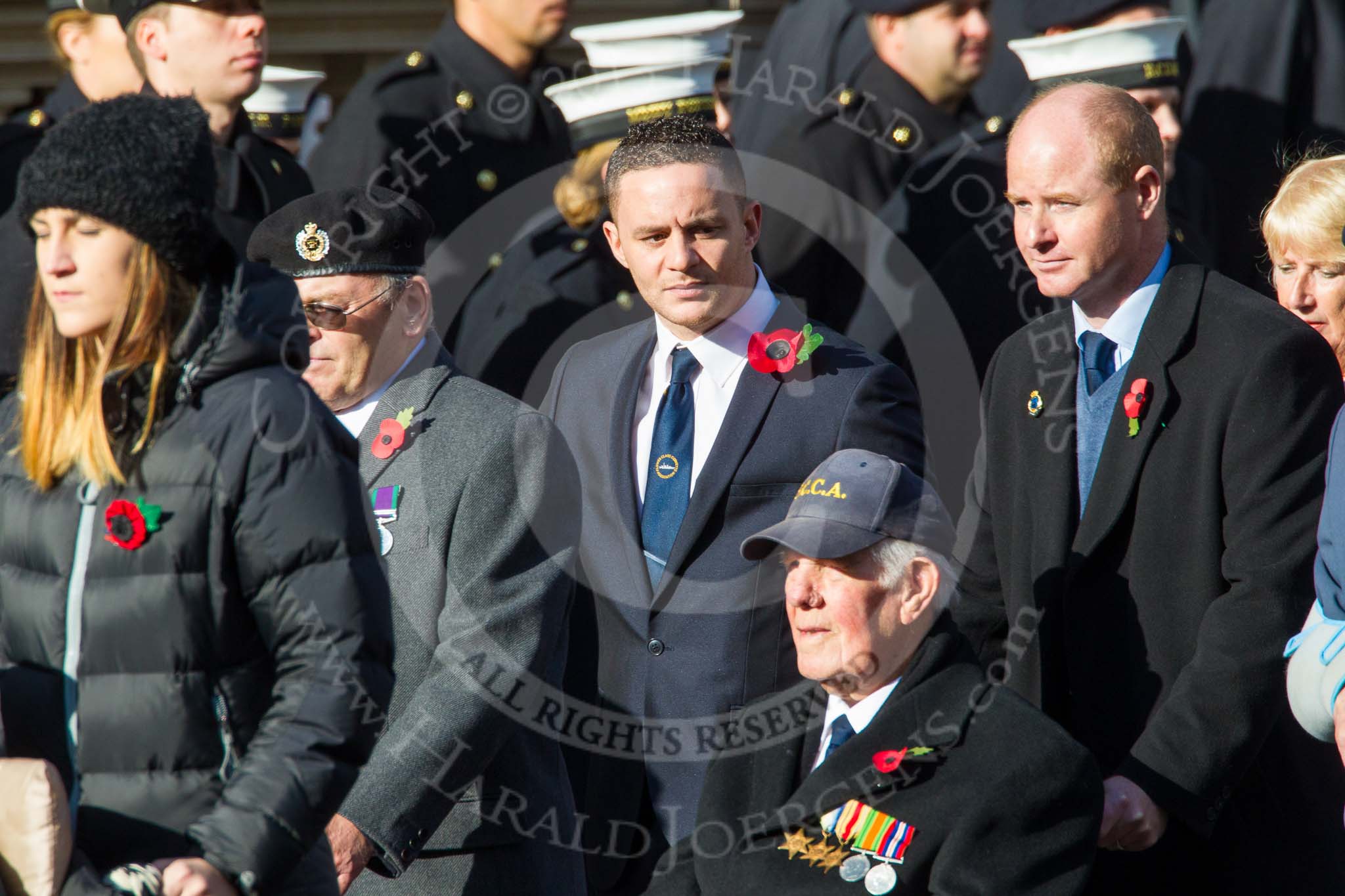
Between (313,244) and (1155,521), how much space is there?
1.76 meters

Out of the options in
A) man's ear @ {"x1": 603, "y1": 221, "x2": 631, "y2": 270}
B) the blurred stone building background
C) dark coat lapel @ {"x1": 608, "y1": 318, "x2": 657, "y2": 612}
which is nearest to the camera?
dark coat lapel @ {"x1": 608, "y1": 318, "x2": 657, "y2": 612}

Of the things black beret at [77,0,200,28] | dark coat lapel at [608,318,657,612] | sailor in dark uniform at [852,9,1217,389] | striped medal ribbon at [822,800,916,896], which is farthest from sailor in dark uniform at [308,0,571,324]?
Answer: striped medal ribbon at [822,800,916,896]

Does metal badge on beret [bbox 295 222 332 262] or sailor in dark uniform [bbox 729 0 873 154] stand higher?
metal badge on beret [bbox 295 222 332 262]

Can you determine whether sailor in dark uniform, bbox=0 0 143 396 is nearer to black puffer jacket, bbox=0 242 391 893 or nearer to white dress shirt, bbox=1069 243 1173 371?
black puffer jacket, bbox=0 242 391 893

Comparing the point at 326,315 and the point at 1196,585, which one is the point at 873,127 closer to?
the point at 326,315

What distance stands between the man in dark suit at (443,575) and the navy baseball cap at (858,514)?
48 centimetres

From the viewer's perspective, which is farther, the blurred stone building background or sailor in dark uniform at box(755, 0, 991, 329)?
the blurred stone building background

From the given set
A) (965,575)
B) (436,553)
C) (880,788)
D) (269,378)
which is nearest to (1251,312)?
(965,575)

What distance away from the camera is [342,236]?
3848 mm

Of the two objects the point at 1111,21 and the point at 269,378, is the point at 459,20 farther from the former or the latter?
the point at 269,378

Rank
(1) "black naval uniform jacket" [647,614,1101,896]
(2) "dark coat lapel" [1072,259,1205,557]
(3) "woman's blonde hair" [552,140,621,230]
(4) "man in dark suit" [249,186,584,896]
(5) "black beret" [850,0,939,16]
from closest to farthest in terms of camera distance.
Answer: (1) "black naval uniform jacket" [647,614,1101,896], (2) "dark coat lapel" [1072,259,1205,557], (4) "man in dark suit" [249,186,584,896], (3) "woman's blonde hair" [552,140,621,230], (5) "black beret" [850,0,939,16]

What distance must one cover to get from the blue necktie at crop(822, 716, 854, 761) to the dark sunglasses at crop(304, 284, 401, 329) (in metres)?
1.29

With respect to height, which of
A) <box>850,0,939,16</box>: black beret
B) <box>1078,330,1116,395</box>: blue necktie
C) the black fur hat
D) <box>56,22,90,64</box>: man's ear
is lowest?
<box>1078,330,1116,395</box>: blue necktie

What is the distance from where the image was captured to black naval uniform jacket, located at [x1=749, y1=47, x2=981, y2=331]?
5.38 m
